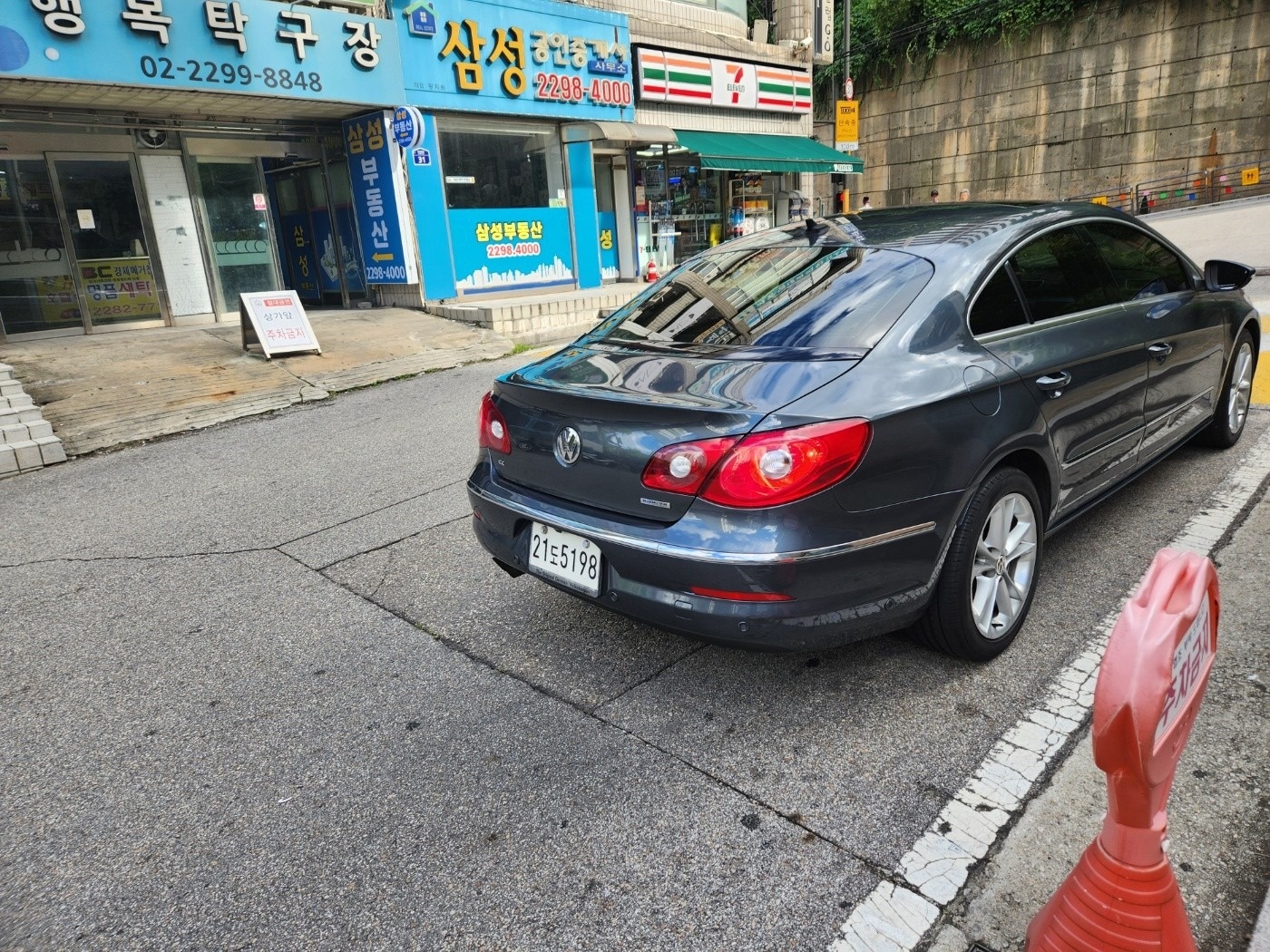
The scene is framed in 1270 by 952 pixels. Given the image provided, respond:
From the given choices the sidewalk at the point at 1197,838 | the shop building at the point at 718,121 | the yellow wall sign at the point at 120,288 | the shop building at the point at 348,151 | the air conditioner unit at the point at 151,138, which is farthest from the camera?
the shop building at the point at 718,121

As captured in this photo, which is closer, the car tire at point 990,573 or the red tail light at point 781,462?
the red tail light at point 781,462

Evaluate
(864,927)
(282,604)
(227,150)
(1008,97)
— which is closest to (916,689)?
(864,927)

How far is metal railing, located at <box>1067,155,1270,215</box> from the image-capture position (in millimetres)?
25562

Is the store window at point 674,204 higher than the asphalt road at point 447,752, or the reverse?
the store window at point 674,204

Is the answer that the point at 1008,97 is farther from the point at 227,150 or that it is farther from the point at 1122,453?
the point at 1122,453

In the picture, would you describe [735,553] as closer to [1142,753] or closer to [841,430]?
[841,430]

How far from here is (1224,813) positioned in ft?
7.19

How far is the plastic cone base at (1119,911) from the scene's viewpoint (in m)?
1.47

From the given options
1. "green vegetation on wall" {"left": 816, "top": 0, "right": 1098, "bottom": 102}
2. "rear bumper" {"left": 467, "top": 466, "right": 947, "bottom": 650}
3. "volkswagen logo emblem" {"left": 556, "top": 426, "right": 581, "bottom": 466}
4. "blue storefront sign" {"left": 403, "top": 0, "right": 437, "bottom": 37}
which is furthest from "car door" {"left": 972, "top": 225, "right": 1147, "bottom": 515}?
"green vegetation on wall" {"left": 816, "top": 0, "right": 1098, "bottom": 102}

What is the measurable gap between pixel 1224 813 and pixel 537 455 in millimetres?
2243

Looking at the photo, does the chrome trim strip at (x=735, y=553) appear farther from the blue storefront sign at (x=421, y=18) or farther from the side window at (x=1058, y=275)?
the blue storefront sign at (x=421, y=18)

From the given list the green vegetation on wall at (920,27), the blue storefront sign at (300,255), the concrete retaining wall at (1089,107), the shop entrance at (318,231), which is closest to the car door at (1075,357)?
the shop entrance at (318,231)

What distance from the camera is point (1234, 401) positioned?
4.97 meters

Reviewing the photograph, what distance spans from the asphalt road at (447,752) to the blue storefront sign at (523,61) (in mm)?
10641
